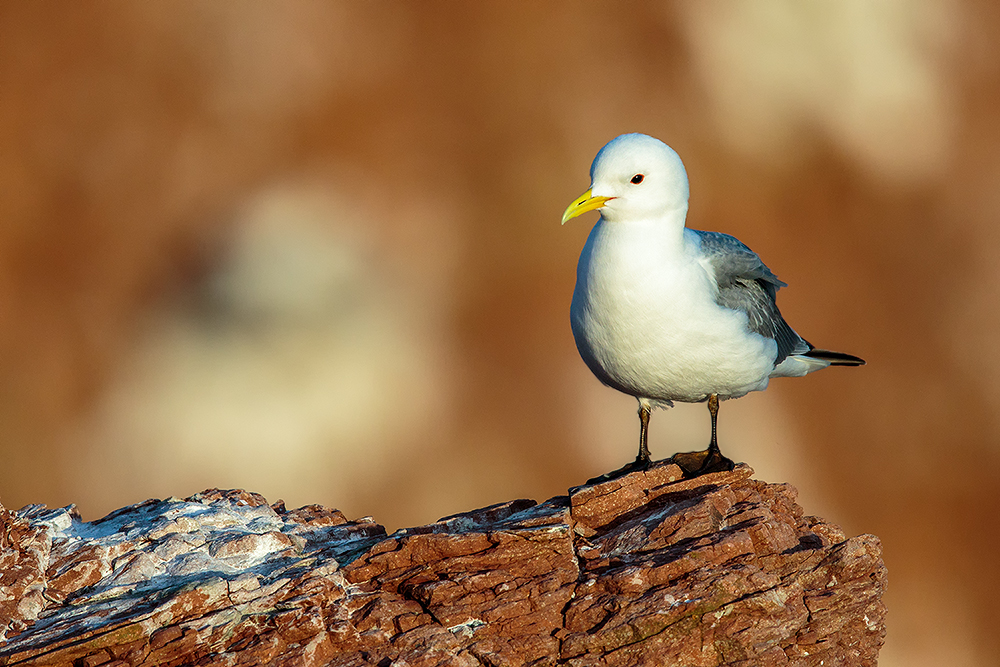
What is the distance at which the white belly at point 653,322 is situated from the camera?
258 inches

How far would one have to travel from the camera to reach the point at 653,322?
6.55m

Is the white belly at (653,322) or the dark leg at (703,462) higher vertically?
the white belly at (653,322)

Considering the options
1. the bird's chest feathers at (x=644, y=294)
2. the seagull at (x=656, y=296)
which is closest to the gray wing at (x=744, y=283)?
the seagull at (x=656, y=296)

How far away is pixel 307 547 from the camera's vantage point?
650 cm

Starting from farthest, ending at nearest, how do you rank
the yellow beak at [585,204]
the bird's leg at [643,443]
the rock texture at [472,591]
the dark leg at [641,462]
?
the bird's leg at [643,443] < the dark leg at [641,462] < the yellow beak at [585,204] < the rock texture at [472,591]

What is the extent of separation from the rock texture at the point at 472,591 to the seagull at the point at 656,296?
869mm

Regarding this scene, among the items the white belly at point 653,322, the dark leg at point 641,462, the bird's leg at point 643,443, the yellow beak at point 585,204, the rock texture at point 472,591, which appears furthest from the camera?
the bird's leg at point 643,443

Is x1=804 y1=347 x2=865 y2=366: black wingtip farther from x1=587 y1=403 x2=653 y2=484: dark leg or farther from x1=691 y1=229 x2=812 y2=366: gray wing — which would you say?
x1=587 y1=403 x2=653 y2=484: dark leg

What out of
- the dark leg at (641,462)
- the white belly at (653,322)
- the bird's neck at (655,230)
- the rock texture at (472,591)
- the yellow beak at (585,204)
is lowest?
the rock texture at (472,591)

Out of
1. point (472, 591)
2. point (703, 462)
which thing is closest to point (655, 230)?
point (703, 462)

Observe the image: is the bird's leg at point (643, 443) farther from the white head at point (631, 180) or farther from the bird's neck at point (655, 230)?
the white head at point (631, 180)

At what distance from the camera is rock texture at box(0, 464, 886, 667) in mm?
5293

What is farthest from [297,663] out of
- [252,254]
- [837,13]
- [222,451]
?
[837,13]

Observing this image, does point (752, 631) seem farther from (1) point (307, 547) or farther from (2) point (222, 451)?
(2) point (222, 451)
